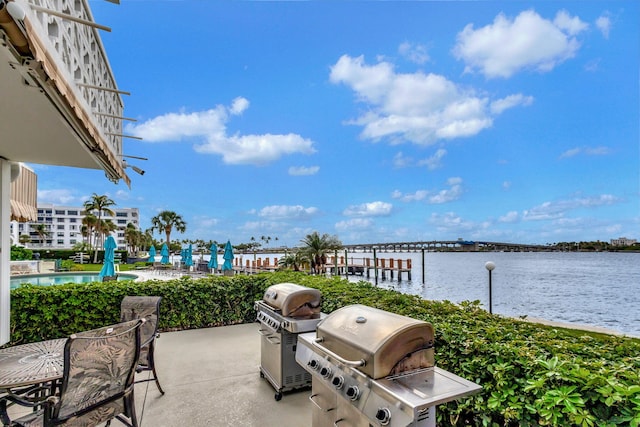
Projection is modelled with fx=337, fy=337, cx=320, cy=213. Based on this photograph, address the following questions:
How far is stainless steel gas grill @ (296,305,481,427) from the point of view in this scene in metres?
1.57

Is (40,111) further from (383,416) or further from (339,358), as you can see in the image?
(383,416)

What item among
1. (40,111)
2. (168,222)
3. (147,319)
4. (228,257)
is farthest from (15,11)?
(168,222)

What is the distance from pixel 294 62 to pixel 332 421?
1282cm

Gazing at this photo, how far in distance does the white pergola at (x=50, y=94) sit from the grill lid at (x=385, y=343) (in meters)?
2.21

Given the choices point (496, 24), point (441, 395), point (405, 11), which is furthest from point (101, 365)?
point (496, 24)

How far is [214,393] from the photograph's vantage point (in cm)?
351

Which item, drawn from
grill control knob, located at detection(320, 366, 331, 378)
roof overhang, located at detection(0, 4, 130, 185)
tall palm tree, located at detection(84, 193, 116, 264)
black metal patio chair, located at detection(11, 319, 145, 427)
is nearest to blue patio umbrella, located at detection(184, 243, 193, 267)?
roof overhang, located at detection(0, 4, 130, 185)

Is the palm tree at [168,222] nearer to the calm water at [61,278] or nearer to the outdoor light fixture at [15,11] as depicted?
the calm water at [61,278]

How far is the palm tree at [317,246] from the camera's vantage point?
22281 mm

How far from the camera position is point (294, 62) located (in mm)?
12781

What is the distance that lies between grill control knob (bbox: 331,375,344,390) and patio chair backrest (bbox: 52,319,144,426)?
57.4 inches

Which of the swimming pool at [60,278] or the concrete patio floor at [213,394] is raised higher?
the concrete patio floor at [213,394]

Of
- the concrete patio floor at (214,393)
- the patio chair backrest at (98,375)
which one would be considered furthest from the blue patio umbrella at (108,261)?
the patio chair backrest at (98,375)

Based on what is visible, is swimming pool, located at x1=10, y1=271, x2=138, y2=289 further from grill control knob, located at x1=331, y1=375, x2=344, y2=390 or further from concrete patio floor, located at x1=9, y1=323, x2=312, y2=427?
grill control knob, located at x1=331, y1=375, x2=344, y2=390
